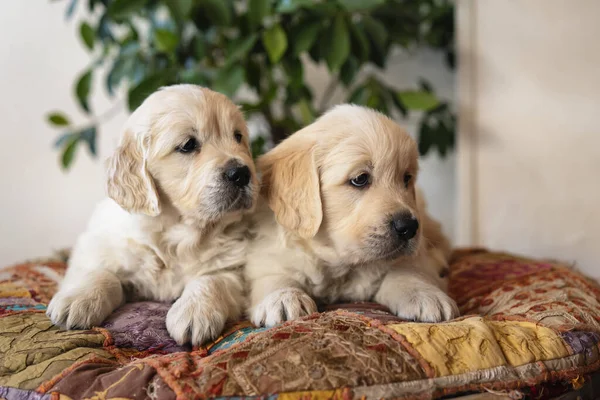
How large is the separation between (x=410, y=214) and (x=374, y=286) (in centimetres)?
42

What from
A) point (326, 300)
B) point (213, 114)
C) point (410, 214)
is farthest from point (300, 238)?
point (213, 114)

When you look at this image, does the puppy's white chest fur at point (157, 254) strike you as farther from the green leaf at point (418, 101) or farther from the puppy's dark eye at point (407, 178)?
the green leaf at point (418, 101)

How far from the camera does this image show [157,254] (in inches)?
90.8

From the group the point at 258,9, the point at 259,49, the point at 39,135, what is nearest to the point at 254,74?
the point at 259,49

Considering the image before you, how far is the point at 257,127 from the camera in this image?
4.61 m

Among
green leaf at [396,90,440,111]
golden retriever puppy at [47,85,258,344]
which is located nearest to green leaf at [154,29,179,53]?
golden retriever puppy at [47,85,258,344]

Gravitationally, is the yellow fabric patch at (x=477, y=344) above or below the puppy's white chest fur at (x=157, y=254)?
below

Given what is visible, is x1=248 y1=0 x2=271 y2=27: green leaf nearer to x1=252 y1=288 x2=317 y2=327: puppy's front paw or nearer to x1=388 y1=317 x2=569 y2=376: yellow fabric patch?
x1=252 y1=288 x2=317 y2=327: puppy's front paw

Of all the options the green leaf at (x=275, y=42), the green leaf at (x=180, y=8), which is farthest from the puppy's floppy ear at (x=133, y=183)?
the green leaf at (x=275, y=42)

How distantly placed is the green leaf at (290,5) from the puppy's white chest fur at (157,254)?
63.4 inches

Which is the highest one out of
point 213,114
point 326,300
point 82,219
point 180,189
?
point 213,114

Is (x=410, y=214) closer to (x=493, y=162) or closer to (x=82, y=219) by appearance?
(x=493, y=162)

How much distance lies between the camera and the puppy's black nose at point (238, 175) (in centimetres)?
211

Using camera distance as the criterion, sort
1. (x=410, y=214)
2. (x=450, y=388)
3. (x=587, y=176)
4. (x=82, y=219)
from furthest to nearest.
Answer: (x=82, y=219)
(x=587, y=176)
(x=410, y=214)
(x=450, y=388)
